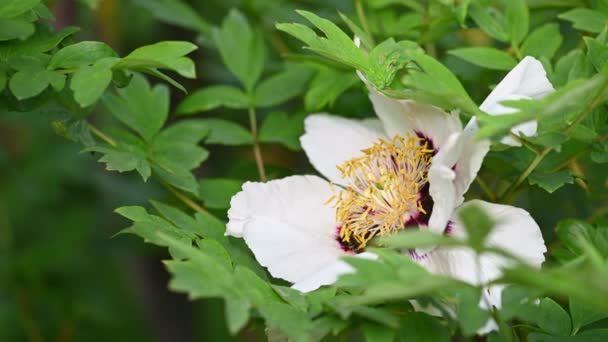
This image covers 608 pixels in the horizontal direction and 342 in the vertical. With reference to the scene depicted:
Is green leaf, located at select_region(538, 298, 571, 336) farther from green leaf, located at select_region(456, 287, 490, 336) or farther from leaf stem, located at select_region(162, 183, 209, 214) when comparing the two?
leaf stem, located at select_region(162, 183, 209, 214)

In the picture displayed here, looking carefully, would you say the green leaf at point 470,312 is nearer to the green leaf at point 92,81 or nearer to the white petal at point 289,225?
the white petal at point 289,225

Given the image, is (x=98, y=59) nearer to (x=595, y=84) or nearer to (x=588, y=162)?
(x=595, y=84)

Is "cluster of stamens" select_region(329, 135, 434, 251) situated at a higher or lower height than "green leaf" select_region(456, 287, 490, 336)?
lower

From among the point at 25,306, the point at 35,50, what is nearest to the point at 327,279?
the point at 35,50

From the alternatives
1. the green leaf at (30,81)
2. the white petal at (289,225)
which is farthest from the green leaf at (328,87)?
the green leaf at (30,81)

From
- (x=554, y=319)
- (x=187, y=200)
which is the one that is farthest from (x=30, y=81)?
(x=554, y=319)

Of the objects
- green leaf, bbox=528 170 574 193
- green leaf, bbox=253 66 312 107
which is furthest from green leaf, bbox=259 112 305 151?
green leaf, bbox=528 170 574 193
